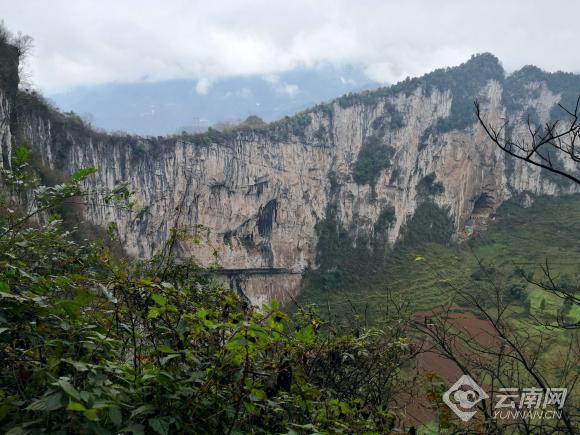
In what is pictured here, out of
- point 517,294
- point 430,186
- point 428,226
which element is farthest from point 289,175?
point 517,294

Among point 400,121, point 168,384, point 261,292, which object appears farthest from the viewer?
point 400,121

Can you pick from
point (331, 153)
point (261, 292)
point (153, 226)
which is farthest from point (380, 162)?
point (153, 226)

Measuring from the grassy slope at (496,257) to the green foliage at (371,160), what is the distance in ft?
27.8

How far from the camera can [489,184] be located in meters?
55.6

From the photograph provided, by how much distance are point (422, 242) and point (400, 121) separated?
13.9 m

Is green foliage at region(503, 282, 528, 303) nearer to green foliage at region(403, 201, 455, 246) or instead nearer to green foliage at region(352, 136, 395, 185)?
green foliage at region(403, 201, 455, 246)

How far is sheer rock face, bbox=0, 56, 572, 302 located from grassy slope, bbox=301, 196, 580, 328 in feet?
8.69

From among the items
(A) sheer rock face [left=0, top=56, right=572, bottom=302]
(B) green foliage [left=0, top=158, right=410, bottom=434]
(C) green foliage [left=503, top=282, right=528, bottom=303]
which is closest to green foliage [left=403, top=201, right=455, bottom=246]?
(A) sheer rock face [left=0, top=56, right=572, bottom=302]

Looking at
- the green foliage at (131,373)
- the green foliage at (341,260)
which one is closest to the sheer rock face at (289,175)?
the green foliage at (341,260)

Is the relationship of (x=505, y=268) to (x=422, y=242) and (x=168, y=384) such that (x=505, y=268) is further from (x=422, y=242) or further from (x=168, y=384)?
(x=168, y=384)

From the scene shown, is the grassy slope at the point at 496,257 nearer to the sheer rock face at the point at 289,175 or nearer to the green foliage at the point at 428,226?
the green foliage at the point at 428,226

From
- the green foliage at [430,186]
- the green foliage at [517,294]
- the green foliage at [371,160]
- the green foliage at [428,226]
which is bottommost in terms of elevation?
the green foliage at [517,294]

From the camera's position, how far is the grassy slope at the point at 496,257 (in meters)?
35.2

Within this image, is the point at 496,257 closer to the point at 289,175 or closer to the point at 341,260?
the point at 341,260
